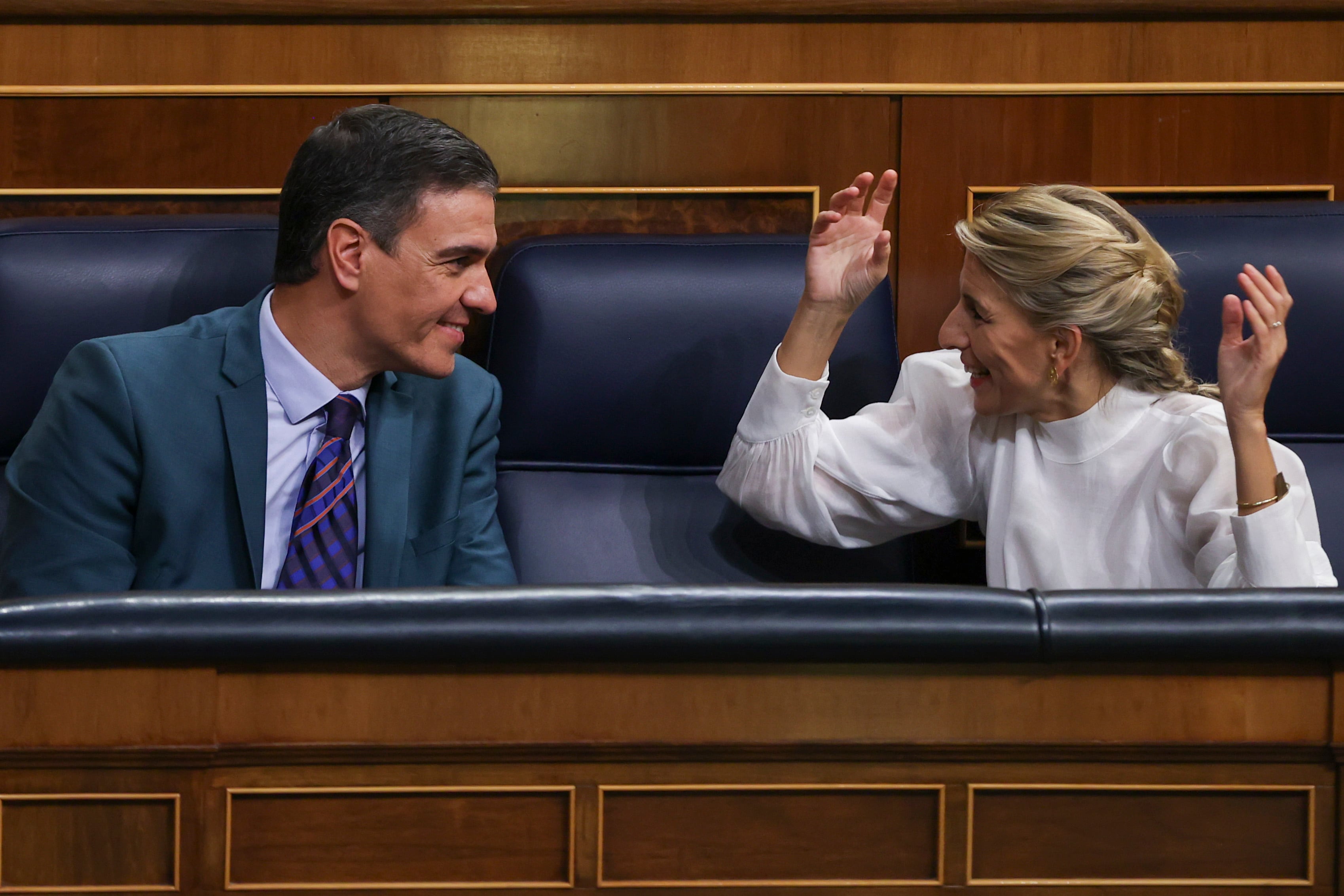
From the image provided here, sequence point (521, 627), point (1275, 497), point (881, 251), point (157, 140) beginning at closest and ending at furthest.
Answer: point (521, 627) → point (1275, 497) → point (881, 251) → point (157, 140)

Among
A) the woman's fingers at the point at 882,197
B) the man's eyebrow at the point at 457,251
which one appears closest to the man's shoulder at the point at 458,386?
the man's eyebrow at the point at 457,251

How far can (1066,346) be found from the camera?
125cm

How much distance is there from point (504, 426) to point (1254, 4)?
1077mm

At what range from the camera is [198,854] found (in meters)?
0.67

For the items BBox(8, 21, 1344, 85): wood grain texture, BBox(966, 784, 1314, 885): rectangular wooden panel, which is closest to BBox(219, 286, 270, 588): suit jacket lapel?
BBox(8, 21, 1344, 85): wood grain texture

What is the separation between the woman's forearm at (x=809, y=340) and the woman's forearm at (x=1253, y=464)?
15.6 inches

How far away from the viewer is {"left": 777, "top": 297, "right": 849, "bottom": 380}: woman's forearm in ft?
4.30

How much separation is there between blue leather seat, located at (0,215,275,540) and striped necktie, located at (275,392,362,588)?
271mm

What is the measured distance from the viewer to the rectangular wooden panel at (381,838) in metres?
0.67

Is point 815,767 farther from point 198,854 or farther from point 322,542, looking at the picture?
point 322,542

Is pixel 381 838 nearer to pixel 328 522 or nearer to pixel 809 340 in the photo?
pixel 328 522

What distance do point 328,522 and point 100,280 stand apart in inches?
16.7

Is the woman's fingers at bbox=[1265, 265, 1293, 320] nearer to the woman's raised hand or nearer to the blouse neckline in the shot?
the blouse neckline

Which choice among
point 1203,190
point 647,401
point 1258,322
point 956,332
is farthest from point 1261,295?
point 647,401
